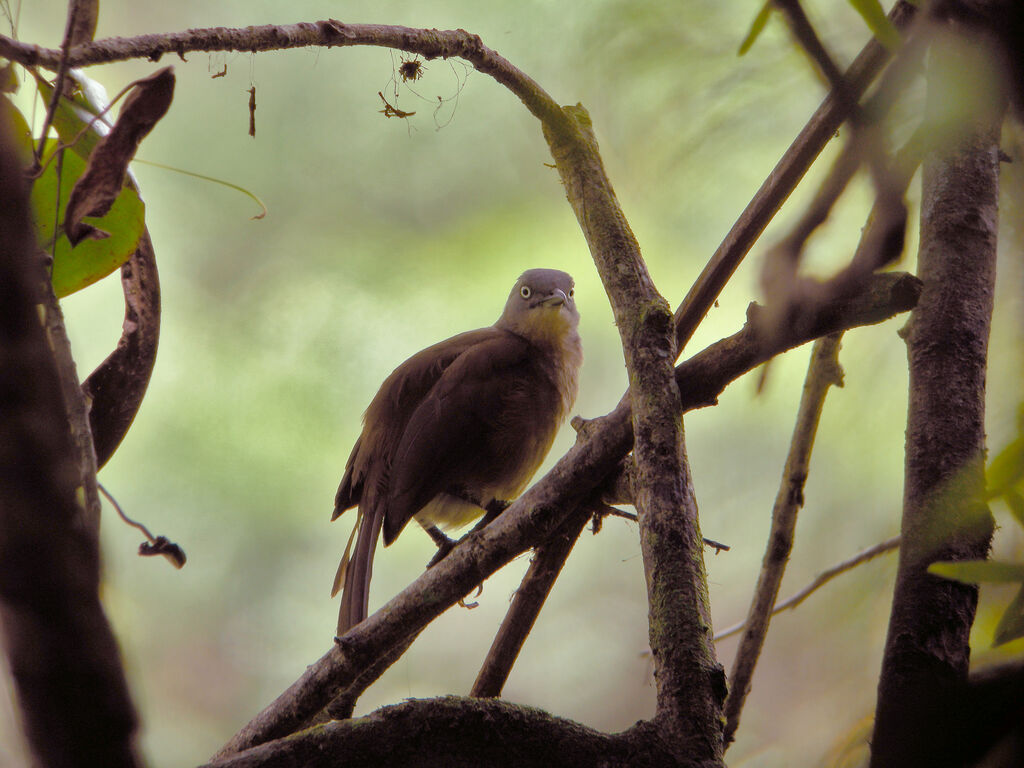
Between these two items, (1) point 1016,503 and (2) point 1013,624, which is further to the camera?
(2) point 1013,624

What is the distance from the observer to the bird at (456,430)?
245 centimetres

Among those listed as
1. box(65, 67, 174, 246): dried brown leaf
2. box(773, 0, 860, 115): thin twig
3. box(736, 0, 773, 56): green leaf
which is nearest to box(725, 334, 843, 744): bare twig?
box(773, 0, 860, 115): thin twig

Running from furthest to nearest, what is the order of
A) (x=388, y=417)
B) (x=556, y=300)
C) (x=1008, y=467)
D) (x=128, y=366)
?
(x=556, y=300) → (x=388, y=417) → (x=128, y=366) → (x=1008, y=467)

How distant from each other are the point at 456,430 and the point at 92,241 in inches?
53.3

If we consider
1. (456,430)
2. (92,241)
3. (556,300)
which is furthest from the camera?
(556,300)

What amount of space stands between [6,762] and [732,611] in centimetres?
261

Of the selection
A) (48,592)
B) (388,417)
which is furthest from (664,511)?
(388,417)

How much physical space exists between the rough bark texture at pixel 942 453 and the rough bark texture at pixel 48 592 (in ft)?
1.71

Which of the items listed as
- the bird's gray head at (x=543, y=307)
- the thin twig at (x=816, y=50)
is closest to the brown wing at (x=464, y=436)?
the bird's gray head at (x=543, y=307)

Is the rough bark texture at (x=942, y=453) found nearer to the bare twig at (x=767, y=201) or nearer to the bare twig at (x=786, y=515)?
the bare twig at (x=767, y=201)

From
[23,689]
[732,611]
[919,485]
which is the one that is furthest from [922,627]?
[732,611]

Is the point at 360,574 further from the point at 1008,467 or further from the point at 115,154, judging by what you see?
the point at 1008,467

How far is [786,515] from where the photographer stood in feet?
6.01

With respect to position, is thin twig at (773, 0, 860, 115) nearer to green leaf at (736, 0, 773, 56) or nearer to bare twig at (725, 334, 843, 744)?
green leaf at (736, 0, 773, 56)
